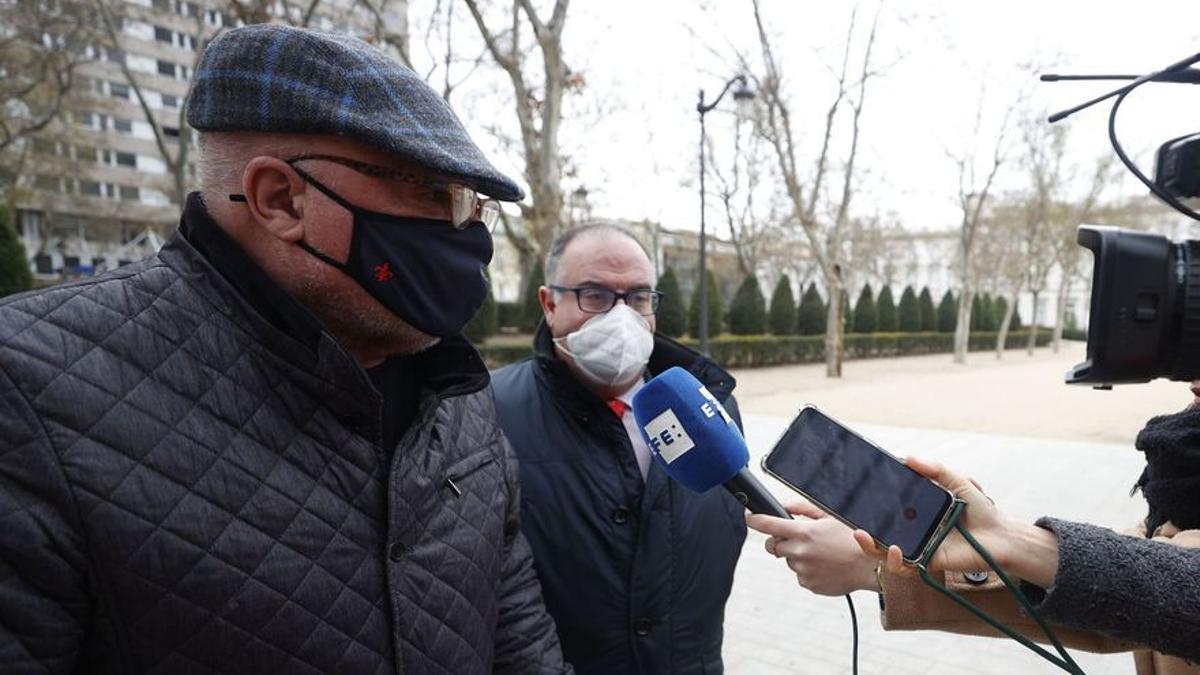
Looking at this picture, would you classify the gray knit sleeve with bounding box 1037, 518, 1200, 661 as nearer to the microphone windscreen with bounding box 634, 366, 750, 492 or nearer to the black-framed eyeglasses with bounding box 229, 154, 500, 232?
the microphone windscreen with bounding box 634, 366, 750, 492

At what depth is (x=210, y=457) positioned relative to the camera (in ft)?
3.44

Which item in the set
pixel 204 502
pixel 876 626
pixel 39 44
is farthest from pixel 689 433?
pixel 39 44

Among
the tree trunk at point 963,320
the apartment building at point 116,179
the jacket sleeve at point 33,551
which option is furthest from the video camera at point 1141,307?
the apartment building at point 116,179

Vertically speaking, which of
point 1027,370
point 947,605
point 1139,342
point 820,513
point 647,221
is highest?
point 647,221

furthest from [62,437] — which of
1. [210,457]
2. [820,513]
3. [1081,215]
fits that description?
[1081,215]

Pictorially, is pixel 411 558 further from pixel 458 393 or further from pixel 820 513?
pixel 820 513

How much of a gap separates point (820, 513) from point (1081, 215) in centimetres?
3623

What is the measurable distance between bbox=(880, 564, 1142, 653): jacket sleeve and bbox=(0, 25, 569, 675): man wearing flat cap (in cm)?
84

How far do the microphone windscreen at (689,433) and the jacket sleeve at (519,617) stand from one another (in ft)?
1.12

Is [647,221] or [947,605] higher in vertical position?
[647,221]

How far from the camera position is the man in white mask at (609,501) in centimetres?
187

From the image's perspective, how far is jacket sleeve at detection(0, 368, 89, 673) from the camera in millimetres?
867

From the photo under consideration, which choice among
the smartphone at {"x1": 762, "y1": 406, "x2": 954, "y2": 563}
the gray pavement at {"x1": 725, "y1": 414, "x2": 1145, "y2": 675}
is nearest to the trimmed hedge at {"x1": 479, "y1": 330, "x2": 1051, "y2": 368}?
the gray pavement at {"x1": 725, "y1": 414, "x2": 1145, "y2": 675}

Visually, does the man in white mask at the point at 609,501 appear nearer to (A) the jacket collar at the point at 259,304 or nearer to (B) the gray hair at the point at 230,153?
(A) the jacket collar at the point at 259,304
